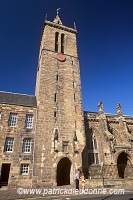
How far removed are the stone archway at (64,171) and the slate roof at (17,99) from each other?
8431 mm

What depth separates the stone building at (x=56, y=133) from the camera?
16672 millimetres

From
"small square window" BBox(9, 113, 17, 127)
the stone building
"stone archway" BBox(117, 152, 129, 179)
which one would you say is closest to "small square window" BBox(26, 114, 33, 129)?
the stone building

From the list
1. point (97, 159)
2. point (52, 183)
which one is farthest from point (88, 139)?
point (52, 183)

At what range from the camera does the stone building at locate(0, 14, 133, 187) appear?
54.7 feet

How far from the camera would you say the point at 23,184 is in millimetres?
15797

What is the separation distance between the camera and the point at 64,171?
19969mm

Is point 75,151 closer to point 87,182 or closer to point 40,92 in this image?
point 87,182

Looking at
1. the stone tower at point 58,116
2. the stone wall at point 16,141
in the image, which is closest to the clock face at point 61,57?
the stone tower at point 58,116

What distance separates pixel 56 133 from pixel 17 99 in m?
7.45

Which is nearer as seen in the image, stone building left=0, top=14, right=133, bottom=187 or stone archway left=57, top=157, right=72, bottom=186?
stone building left=0, top=14, right=133, bottom=187

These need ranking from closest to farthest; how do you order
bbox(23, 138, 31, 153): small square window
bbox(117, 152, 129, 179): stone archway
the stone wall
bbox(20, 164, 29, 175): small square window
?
the stone wall < bbox(20, 164, 29, 175): small square window < bbox(23, 138, 31, 153): small square window < bbox(117, 152, 129, 179): stone archway

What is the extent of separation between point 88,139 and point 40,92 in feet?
34.0

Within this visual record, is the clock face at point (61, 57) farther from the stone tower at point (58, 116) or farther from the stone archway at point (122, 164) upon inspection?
the stone archway at point (122, 164)

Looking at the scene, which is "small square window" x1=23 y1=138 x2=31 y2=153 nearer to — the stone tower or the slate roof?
the stone tower
